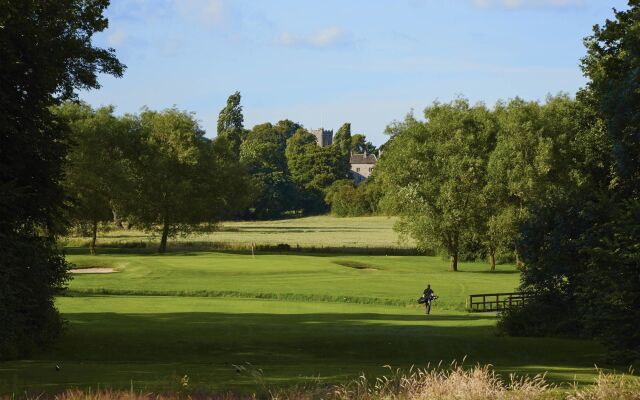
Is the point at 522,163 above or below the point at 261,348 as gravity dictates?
above

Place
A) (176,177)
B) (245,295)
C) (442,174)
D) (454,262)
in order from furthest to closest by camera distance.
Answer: (176,177), (454,262), (442,174), (245,295)

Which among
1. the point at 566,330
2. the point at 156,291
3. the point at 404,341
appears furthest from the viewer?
the point at 156,291

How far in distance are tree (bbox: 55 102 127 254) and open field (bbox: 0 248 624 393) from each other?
1703 cm

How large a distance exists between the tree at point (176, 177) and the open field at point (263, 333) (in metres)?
20.4

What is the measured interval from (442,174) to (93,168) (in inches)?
1350

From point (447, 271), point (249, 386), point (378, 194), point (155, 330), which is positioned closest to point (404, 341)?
point (155, 330)

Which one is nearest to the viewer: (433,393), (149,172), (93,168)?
(433,393)

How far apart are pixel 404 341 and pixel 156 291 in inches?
1154

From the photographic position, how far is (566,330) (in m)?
35.4

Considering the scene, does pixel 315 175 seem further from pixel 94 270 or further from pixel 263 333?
pixel 263 333

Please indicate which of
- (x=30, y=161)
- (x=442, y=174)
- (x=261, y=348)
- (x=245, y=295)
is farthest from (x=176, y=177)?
(x=261, y=348)

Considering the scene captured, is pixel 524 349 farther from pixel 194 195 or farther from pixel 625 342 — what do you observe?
pixel 194 195

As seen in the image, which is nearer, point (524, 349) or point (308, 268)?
point (524, 349)

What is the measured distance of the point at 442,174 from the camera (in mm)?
78188
